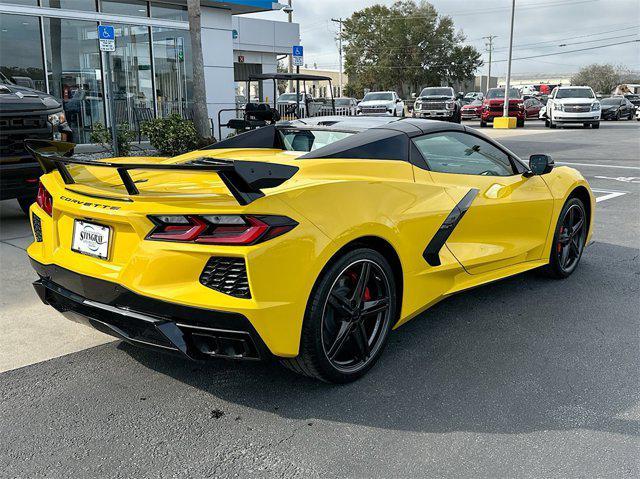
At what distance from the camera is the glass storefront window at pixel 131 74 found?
1530 centimetres

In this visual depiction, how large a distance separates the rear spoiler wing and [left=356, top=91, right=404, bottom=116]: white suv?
1045 inches

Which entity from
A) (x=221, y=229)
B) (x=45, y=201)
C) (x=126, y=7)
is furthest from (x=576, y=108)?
(x=221, y=229)

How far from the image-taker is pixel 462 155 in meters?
4.40

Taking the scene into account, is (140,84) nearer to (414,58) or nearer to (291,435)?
(291,435)

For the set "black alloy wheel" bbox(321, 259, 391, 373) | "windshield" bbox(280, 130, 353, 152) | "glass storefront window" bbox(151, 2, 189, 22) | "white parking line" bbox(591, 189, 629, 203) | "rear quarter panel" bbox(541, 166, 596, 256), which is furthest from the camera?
"glass storefront window" bbox(151, 2, 189, 22)

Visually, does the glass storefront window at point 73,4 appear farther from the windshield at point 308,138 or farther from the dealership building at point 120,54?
the windshield at point 308,138

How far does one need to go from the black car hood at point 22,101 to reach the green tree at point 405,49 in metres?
73.1

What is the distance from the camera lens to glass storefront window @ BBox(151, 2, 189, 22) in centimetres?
1599

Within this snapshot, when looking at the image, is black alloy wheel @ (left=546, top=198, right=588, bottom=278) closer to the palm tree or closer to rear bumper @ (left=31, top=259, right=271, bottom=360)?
rear bumper @ (left=31, top=259, right=271, bottom=360)

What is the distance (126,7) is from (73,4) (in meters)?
1.46

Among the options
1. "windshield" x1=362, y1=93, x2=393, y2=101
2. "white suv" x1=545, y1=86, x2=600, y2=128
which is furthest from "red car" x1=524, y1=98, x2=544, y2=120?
"windshield" x1=362, y1=93, x2=393, y2=101

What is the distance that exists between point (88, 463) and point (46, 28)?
44.5ft

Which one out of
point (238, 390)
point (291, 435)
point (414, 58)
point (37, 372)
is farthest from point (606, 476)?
point (414, 58)

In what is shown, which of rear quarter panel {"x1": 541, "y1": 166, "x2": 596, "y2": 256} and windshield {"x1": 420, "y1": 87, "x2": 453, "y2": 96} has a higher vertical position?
windshield {"x1": 420, "y1": 87, "x2": 453, "y2": 96}
